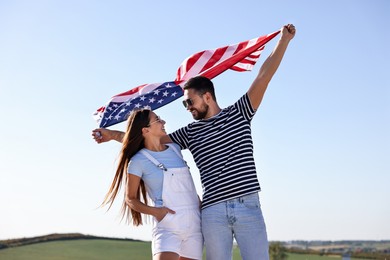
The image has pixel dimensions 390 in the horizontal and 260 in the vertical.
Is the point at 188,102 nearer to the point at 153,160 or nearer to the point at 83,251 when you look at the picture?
the point at 153,160

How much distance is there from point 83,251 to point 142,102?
2664 cm

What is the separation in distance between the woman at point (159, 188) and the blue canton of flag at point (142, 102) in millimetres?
1606

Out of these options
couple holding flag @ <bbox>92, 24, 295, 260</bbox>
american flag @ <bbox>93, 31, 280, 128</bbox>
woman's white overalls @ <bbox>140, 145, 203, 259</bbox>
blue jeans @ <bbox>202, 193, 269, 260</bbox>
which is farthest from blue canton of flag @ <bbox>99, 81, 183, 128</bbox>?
blue jeans @ <bbox>202, 193, 269, 260</bbox>

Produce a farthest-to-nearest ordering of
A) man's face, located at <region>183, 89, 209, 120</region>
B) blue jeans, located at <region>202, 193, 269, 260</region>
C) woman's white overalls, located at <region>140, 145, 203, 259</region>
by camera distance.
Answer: man's face, located at <region>183, 89, 209, 120</region>
woman's white overalls, located at <region>140, 145, 203, 259</region>
blue jeans, located at <region>202, 193, 269, 260</region>

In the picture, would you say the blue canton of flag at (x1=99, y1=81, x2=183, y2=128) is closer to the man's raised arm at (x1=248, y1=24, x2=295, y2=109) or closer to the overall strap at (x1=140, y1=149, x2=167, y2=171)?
the overall strap at (x1=140, y1=149, x2=167, y2=171)

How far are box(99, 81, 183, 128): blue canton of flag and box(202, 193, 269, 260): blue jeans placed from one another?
2.60m

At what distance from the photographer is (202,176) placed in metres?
6.38

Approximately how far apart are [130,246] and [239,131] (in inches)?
1191

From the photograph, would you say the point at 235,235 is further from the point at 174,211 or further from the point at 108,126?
the point at 108,126

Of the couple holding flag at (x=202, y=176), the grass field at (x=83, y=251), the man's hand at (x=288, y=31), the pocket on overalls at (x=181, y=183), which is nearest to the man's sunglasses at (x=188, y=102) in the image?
the couple holding flag at (x=202, y=176)

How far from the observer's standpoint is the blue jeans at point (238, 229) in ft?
19.7

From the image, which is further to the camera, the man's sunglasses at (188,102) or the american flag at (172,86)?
the american flag at (172,86)

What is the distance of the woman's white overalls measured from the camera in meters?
6.18

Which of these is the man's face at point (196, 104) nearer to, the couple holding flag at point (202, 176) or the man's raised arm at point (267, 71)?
the couple holding flag at point (202, 176)
